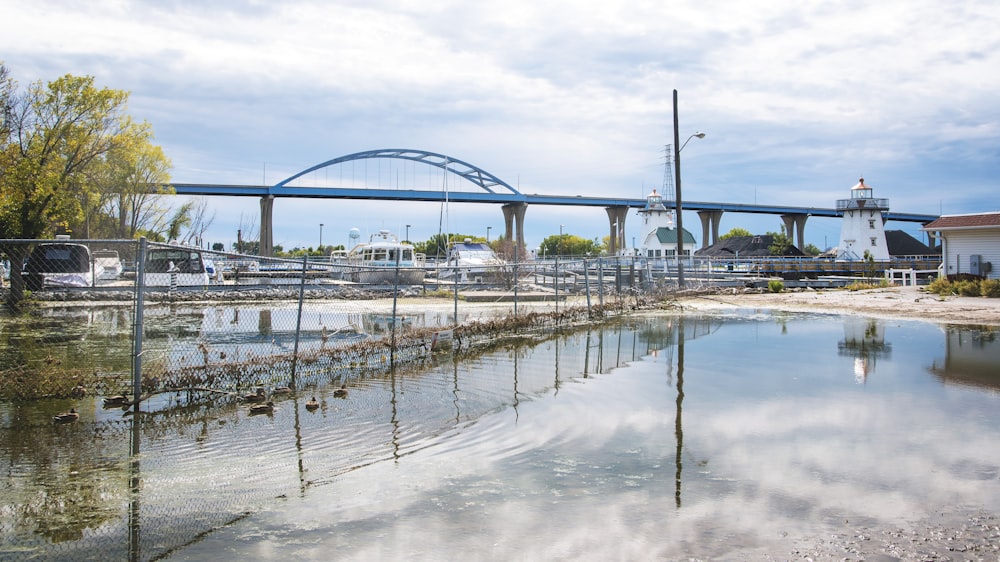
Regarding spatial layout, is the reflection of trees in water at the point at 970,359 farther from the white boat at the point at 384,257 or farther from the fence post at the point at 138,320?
the white boat at the point at 384,257

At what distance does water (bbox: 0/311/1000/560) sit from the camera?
3928 millimetres

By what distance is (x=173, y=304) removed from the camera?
22438 mm

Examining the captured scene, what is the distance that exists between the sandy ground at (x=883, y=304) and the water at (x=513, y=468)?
9.76 m

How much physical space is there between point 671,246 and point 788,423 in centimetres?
7314

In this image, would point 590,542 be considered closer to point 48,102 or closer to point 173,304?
point 173,304

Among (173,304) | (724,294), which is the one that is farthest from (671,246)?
(173,304)

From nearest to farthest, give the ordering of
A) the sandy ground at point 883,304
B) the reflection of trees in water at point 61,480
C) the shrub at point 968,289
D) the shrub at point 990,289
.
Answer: the reflection of trees in water at point 61,480 → the sandy ground at point 883,304 → the shrub at point 990,289 → the shrub at point 968,289

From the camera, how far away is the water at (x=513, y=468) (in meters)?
3.93

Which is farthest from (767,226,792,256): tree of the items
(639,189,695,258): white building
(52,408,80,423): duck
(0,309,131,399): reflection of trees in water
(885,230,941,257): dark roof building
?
(52,408,80,423): duck

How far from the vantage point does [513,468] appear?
5211mm

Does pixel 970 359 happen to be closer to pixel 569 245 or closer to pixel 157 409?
pixel 157 409

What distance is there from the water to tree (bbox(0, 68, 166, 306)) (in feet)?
46.5

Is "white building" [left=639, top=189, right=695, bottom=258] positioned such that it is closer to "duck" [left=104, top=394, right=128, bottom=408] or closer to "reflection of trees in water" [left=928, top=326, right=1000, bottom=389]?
"reflection of trees in water" [left=928, top=326, right=1000, bottom=389]

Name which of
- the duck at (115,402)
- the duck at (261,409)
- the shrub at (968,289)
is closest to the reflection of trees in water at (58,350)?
the duck at (115,402)
